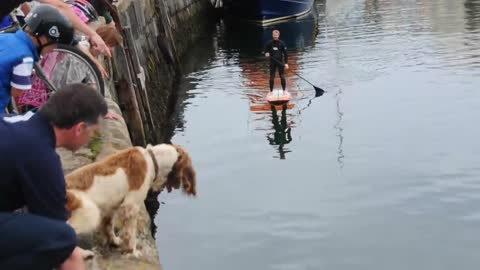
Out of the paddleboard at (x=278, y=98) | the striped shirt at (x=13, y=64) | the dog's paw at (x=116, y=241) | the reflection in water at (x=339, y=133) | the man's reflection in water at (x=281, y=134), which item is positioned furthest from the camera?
the paddleboard at (x=278, y=98)

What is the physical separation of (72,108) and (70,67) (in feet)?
11.7

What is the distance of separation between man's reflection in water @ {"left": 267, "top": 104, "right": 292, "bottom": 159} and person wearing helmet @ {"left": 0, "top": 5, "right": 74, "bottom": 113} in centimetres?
978

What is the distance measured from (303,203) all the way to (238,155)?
338cm

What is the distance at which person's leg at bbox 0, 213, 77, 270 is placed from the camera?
10.8ft

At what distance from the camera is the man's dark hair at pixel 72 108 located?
11.0 ft

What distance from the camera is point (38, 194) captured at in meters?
3.32

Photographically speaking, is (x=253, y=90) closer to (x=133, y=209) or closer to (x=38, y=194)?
(x=133, y=209)

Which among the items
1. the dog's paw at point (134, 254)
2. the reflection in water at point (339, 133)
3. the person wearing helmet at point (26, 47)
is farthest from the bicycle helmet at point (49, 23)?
the reflection in water at point (339, 133)

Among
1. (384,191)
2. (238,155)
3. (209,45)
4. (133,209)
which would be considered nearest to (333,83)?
(238,155)

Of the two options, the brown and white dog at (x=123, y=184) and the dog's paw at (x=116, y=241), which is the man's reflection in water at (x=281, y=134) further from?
the dog's paw at (x=116, y=241)

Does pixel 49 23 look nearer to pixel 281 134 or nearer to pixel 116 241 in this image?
pixel 116 241

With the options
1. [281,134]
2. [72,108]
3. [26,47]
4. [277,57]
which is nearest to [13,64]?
[26,47]

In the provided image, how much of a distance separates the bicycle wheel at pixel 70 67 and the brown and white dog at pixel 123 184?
4.68ft

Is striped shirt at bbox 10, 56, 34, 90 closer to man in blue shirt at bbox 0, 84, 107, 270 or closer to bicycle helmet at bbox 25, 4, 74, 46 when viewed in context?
bicycle helmet at bbox 25, 4, 74, 46
